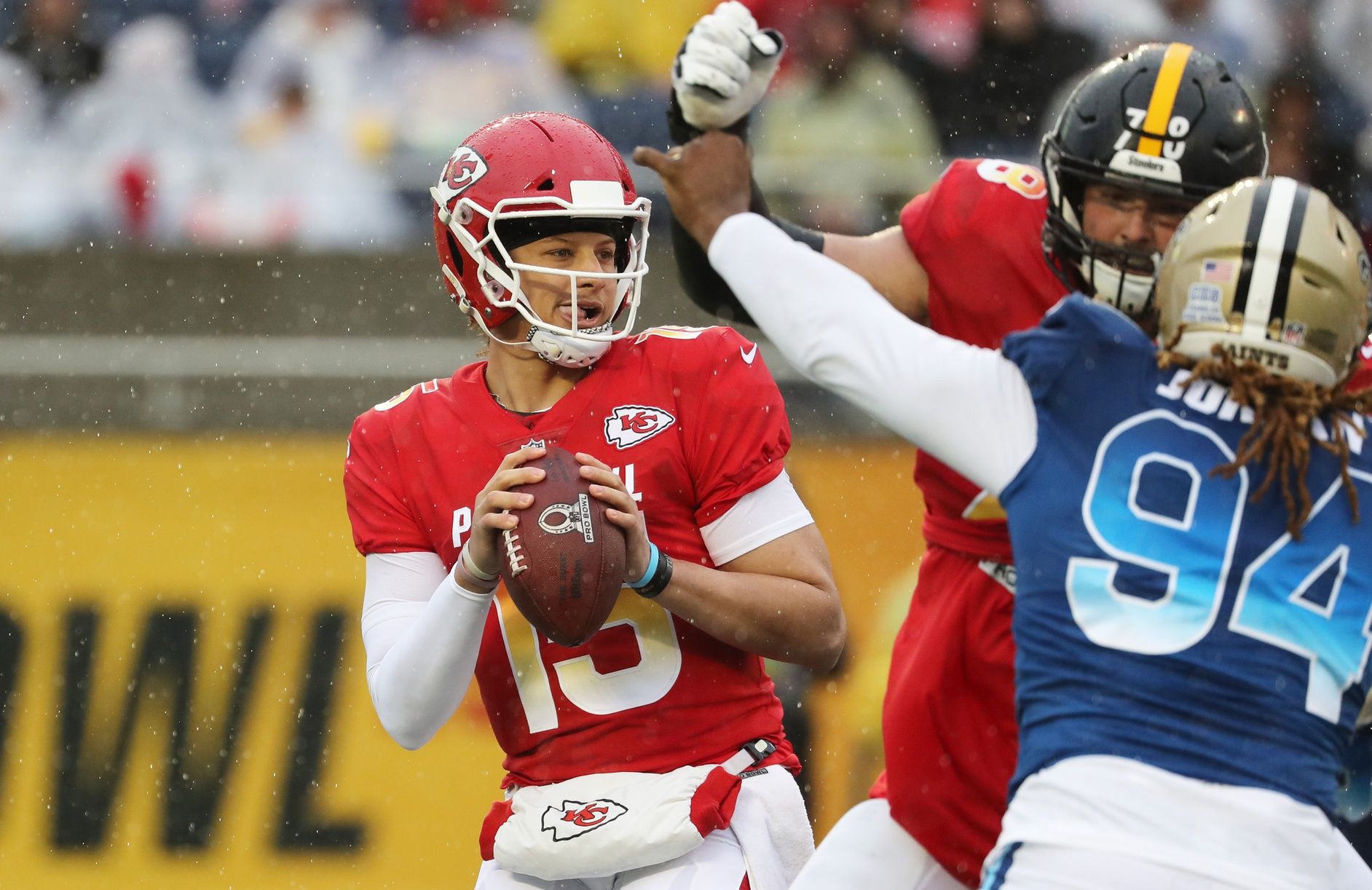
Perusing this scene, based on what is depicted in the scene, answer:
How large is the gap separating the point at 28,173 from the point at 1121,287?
6.31 metres

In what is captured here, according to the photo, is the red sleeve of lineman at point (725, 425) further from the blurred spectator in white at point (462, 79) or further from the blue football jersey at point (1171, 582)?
the blurred spectator in white at point (462, 79)

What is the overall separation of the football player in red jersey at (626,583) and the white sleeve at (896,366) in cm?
56

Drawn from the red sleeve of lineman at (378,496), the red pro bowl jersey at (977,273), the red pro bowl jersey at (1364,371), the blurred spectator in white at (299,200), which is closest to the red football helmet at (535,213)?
the red sleeve of lineman at (378,496)

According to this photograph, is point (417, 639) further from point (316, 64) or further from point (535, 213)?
point (316, 64)

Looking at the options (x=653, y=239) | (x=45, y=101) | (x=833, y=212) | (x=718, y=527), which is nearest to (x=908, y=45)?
(x=833, y=212)

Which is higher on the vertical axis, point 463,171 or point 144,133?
point 463,171

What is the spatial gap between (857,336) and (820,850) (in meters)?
1.07

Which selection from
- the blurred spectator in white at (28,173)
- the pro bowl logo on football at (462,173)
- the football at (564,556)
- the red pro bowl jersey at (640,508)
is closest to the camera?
the football at (564,556)

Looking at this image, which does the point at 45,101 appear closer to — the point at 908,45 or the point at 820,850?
the point at 908,45

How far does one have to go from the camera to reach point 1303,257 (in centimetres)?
224

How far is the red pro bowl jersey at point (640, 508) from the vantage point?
9.56ft

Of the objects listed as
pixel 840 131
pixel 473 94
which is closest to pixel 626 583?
pixel 840 131

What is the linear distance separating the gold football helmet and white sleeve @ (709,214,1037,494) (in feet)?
0.89

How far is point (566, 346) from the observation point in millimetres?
2967
